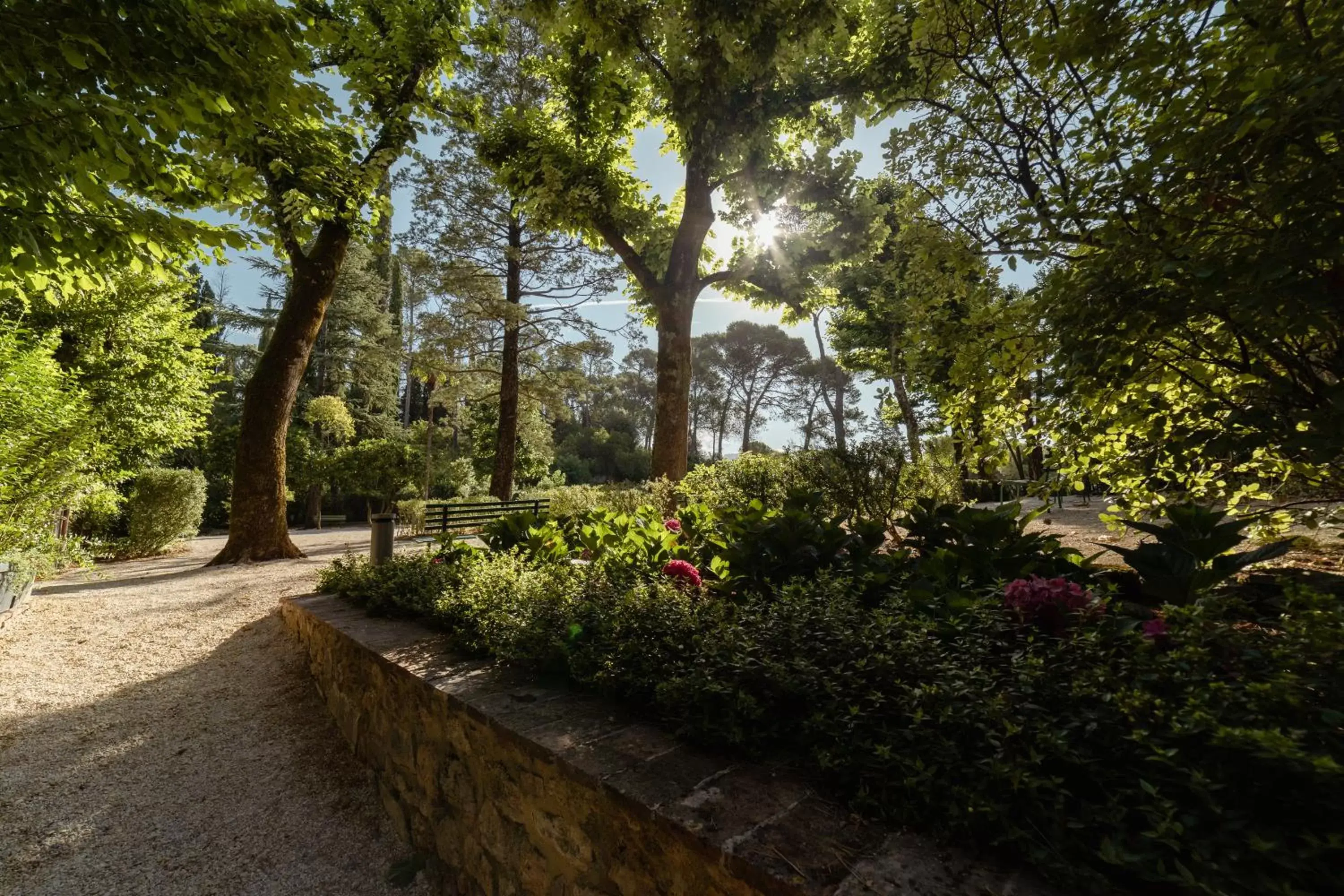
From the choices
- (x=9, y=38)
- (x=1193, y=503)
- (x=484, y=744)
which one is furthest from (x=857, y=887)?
(x=9, y=38)

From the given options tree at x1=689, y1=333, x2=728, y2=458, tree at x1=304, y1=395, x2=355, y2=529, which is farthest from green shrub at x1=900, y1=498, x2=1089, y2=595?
tree at x1=689, y1=333, x2=728, y2=458

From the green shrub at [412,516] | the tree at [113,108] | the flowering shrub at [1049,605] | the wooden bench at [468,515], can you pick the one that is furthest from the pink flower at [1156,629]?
the green shrub at [412,516]

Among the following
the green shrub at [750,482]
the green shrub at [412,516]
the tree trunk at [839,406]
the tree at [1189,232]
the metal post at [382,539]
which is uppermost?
the tree trunk at [839,406]

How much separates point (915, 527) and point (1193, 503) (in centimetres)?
106

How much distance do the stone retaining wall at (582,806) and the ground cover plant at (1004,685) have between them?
4.2 inches

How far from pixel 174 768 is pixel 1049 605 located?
13.7ft

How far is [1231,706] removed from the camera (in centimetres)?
109

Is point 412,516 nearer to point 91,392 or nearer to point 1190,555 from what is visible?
point 91,392

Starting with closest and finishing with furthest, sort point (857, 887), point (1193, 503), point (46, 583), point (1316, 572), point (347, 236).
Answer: point (857, 887), point (1316, 572), point (1193, 503), point (46, 583), point (347, 236)

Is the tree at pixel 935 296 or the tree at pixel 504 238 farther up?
the tree at pixel 504 238

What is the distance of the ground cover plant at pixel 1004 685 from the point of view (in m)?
0.95

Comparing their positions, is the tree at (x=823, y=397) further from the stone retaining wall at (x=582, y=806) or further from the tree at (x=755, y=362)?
the stone retaining wall at (x=582, y=806)

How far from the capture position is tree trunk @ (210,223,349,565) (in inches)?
273

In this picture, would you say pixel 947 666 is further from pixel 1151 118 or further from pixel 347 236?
pixel 347 236
